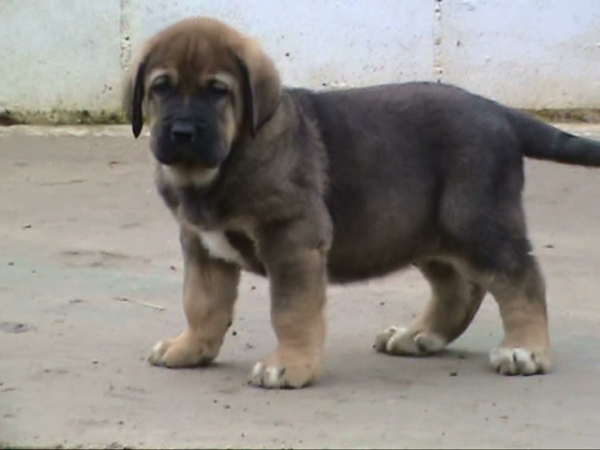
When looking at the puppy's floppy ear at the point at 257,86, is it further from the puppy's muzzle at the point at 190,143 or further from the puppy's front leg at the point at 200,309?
the puppy's front leg at the point at 200,309

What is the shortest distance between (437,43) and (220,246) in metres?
5.22

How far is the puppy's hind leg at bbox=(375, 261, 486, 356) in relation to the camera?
603 centimetres

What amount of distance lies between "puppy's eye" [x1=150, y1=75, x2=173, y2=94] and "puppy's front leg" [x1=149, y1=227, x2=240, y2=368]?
1.81 feet

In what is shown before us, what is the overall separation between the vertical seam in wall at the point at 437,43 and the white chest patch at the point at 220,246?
511cm

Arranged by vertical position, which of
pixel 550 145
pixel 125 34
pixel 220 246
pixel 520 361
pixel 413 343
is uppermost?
pixel 550 145

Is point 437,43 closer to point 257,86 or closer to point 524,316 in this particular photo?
point 524,316

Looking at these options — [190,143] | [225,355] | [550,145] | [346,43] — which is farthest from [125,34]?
[190,143]

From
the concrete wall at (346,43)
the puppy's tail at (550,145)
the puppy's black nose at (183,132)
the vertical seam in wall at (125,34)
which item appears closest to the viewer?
the puppy's black nose at (183,132)

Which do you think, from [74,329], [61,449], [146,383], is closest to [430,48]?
[74,329]

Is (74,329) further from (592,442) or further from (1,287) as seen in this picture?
(592,442)

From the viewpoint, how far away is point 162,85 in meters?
5.32

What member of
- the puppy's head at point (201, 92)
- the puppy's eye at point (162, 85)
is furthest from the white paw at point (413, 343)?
the puppy's eye at point (162, 85)

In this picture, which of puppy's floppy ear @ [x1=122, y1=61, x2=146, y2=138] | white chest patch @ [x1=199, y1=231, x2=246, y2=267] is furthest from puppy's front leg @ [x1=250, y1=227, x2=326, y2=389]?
puppy's floppy ear @ [x1=122, y1=61, x2=146, y2=138]

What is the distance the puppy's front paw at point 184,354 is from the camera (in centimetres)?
566
